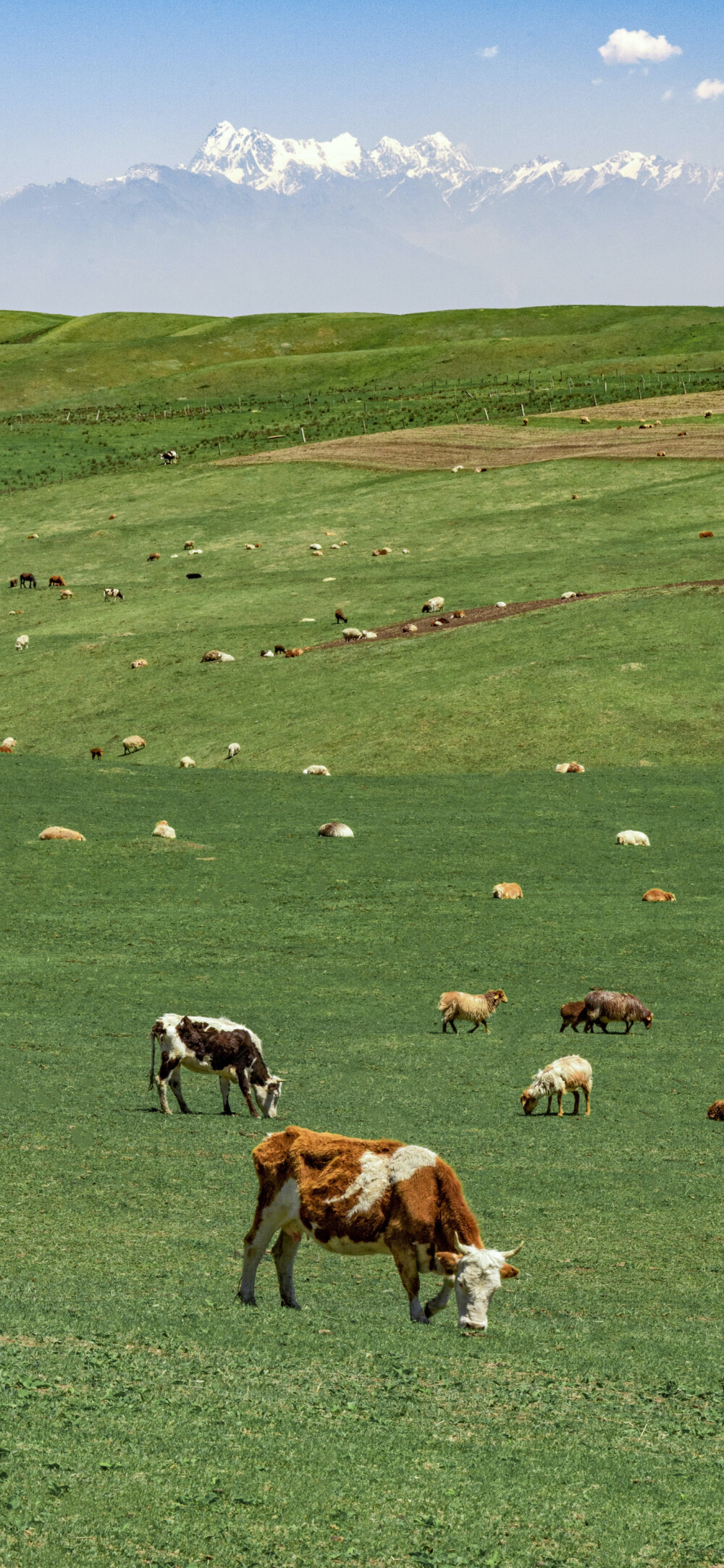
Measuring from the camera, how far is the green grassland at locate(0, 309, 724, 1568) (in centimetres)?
905

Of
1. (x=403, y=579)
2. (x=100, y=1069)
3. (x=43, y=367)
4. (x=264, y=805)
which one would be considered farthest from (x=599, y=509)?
(x=43, y=367)

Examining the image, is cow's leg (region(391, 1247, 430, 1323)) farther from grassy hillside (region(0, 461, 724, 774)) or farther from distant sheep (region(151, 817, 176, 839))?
grassy hillside (region(0, 461, 724, 774))

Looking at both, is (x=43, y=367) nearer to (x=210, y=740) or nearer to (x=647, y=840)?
(x=210, y=740)

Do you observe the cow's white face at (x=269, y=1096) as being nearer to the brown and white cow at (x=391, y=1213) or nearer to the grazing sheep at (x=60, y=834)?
the brown and white cow at (x=391, y=1213)

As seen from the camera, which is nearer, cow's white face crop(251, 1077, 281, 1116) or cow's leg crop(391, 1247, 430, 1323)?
cow's leg crop(391, 1247, 430, 1323)

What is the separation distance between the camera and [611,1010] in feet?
75.7

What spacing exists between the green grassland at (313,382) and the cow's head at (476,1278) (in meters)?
108

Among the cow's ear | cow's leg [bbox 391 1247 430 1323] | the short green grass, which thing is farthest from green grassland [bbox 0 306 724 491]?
the cow's ear

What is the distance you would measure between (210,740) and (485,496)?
4500 cm

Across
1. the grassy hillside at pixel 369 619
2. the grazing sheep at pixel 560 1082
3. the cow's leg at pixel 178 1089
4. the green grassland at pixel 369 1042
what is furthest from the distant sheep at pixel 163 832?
the grazing sheep at pixel 560 1082

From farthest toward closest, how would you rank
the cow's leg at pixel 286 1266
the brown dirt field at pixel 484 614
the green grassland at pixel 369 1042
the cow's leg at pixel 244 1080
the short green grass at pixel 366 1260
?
the brown dirt field at pixel 484 614 < the cow's leg at pixel 244 1080 < the cow's leg at pixel 286 1266 < the green grassland at pixel 369 1042 < the short green grass at pixel 366 1260

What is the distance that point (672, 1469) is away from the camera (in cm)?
949

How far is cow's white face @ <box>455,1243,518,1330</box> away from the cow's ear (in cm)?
5

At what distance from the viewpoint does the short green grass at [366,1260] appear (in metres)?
8.76
